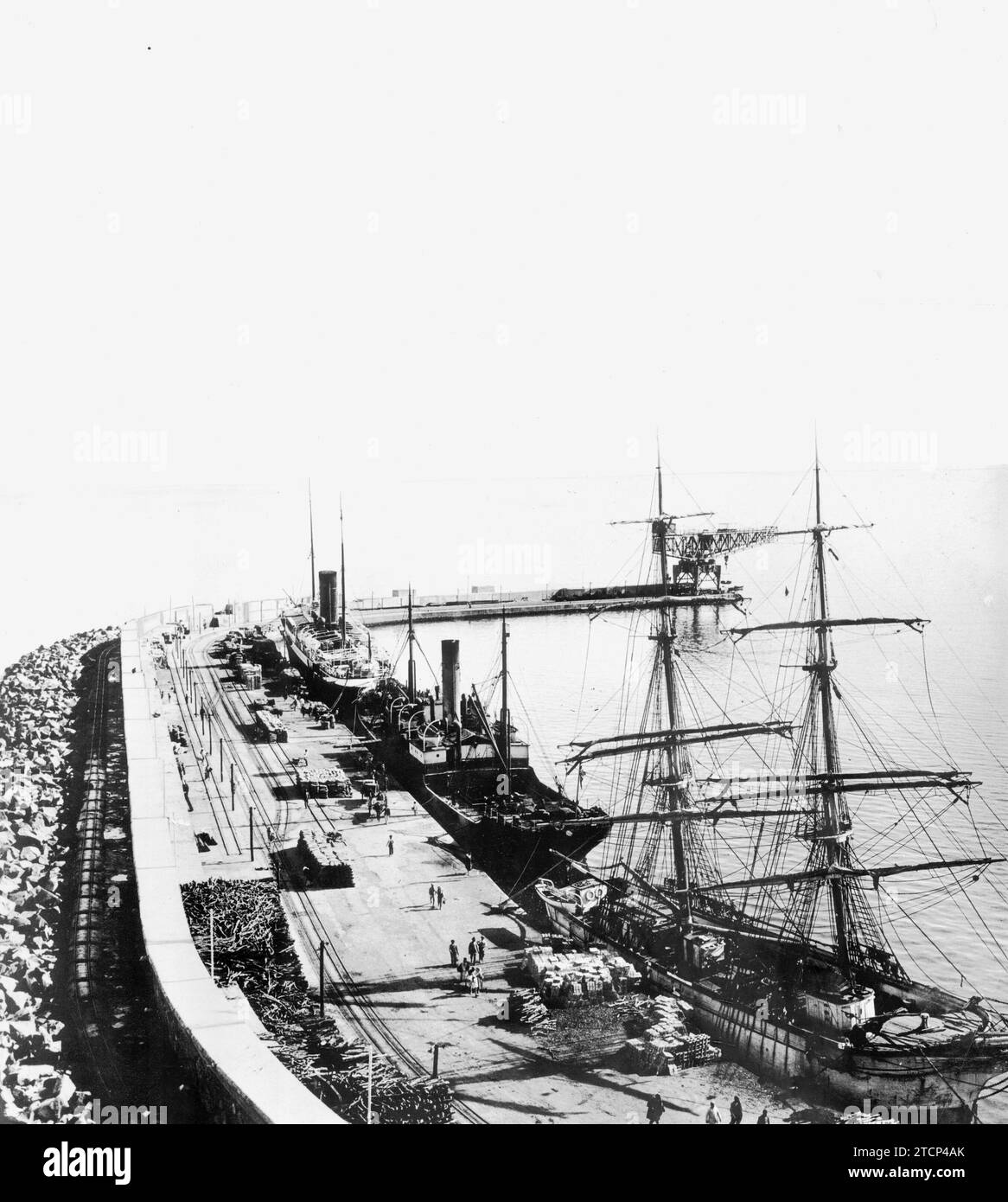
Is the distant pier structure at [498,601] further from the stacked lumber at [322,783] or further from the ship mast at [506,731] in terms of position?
the stacked lumber at [322,783]

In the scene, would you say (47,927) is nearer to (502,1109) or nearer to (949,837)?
→ (502,1109)

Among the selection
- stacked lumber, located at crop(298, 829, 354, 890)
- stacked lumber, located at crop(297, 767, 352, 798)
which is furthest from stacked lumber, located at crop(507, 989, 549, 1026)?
stacked lumber, located at crop(297, 767, 352, 798)

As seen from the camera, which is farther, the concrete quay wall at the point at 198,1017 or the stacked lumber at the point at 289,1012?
the stacked lumber at the point at 289,1012

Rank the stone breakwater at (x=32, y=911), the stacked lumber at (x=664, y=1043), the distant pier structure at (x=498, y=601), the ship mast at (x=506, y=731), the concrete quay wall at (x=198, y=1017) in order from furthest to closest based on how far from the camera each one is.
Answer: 1. the distant pier structure at (x=498, y=601)
2. the ship mast at (x=506, y=731)
3. the stacked lumber at (x=664, y=1043)
4. the stone breakwater at (x=32, y=911)
5. the concrete quay wall at (x=198, y=1017)

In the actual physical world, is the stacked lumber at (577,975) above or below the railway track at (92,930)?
below

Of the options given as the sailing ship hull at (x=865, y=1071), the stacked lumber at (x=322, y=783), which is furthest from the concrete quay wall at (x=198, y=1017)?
the sailing ship hull at (x=865, y=1071)

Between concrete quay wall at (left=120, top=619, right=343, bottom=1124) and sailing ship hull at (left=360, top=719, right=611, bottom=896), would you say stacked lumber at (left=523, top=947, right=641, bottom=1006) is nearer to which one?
concrete quay wall at (left=120, top=619, right=343, bottom=1124)
